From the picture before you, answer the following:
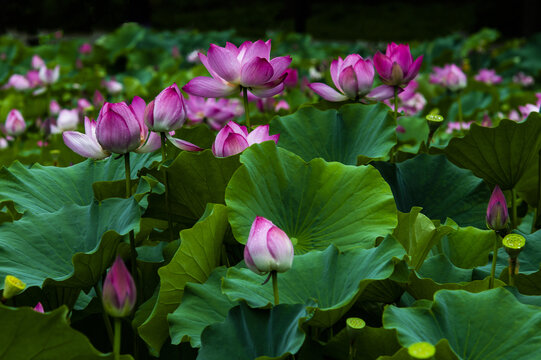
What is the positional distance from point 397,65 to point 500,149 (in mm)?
274

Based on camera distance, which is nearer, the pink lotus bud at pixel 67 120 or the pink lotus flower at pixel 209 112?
the pink lotus flower at pixel 209 112

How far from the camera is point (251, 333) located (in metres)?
0.78

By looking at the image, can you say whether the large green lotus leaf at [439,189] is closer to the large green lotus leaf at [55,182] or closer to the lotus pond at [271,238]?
the lotus pond at [271,238]

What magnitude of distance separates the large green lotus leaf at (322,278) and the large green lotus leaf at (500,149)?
1.61 ft

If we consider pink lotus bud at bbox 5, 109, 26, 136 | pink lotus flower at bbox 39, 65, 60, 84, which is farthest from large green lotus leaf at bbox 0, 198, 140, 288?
pink lotus flower at bbox 39, 65, 60, 84

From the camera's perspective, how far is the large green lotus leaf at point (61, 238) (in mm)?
904

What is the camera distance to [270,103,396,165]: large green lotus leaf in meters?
1.27

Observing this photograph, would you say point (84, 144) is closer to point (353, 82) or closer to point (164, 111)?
point (164, 111)

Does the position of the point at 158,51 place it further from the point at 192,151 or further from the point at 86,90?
the point at 192,151

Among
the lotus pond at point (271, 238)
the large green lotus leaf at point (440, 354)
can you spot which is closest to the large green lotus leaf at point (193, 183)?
the lotus pond at point (271, 238)

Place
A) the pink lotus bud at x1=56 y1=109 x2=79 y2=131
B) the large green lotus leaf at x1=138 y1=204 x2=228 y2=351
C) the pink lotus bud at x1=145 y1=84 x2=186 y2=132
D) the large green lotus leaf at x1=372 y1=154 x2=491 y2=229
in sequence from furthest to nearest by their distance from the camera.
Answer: the pink lotus bud at x1=56 y1=109 x2=79 y2=131
the large green lotus leaf at x1=372 y1=154 x2=491 y2=229
the pink lotus bud at x1=145 y1=84 x2=186 y2=132
the large green lotus leaf at x1=138 y1=204 x2=228 y2=351

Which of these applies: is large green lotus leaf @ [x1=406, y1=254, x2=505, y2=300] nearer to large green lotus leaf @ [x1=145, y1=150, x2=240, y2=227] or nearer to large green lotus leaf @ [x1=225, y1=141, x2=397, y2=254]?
large green lotus leaf @ [x1=225, y1=141, x2=397, y2=254]

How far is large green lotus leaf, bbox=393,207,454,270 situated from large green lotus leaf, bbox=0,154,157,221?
50 cm

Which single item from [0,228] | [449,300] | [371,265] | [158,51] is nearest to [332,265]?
[371,265]
